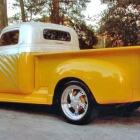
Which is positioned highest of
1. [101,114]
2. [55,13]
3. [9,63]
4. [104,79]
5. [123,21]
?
[55,13]

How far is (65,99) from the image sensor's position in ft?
17.0

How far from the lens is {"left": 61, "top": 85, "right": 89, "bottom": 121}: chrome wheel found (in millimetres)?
4891

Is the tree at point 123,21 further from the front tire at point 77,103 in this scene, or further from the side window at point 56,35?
the front tire at point 77,103

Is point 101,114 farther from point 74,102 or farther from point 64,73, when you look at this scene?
point 64,73

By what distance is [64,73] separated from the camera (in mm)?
4945

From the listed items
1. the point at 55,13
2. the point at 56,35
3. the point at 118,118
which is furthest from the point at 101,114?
the point at 55,13

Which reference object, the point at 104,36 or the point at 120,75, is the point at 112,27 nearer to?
the point at 104,36

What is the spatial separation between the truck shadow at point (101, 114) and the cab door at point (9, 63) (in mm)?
587

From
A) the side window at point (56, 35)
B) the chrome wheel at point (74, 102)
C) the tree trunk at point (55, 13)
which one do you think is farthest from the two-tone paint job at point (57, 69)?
the tree trunk at point (55, 13)

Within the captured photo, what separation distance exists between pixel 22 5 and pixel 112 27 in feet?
15.8

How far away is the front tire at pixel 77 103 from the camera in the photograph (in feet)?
15.6

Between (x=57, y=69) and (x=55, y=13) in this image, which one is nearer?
(x=57, y=69)

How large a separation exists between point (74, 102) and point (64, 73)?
59 cm

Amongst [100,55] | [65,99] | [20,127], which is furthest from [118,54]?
[20,127]
